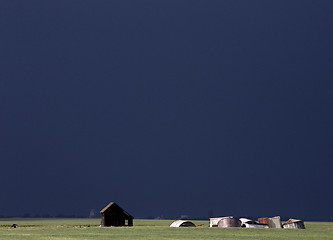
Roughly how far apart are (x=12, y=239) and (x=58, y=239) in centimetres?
524

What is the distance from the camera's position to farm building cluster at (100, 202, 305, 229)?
95.2m

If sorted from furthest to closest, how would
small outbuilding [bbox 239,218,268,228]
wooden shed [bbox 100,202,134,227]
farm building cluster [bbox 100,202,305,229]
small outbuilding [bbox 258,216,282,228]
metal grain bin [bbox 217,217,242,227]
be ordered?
1. wooden shed [bbox 100,202,134,227]
2. small outbuilding [bbox 258,216,282,228]
3. farm building cluster [bbox 100,202,305,229]
4. metal grain bin [bbox 217,217,242,227]
5. small outbuilding [bbox 239,218,268,228]

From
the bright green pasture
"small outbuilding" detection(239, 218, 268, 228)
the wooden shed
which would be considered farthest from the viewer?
the wooden shed

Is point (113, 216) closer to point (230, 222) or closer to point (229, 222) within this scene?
point (229, 222)

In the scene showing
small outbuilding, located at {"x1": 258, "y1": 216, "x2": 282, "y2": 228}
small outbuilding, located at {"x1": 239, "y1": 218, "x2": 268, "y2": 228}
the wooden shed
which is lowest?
small outbuilding, located at {"x1": 239, "y1": 218, "x2": 268, "y2": 228}

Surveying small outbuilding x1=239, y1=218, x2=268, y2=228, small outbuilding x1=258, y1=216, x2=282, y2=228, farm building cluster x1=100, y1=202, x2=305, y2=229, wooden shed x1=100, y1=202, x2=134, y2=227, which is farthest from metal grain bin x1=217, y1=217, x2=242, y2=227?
wooden shed x1=100, y1=202, x2=134, y2=227

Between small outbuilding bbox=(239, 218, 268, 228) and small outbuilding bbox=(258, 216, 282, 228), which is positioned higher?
small outbuilding bbox=(258, 216, 282, 228)

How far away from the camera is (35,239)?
6275 cm

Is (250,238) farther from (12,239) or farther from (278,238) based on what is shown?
(12,239)

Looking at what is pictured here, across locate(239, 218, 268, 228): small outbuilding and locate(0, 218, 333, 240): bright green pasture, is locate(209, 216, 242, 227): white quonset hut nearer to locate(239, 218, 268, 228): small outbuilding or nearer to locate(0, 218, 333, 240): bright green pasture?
locate(239, 218, 268, 228): small outbuilding

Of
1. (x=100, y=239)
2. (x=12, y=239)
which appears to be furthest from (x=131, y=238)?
(x=12, y=239)

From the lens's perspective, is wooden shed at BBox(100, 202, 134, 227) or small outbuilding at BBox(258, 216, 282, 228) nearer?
small outbuilding at BBox(258, 216, 282, 228)

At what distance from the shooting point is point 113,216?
347ft

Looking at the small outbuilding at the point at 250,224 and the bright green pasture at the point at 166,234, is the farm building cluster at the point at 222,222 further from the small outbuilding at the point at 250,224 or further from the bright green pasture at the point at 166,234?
the bright green pasture at the point at 166,234
